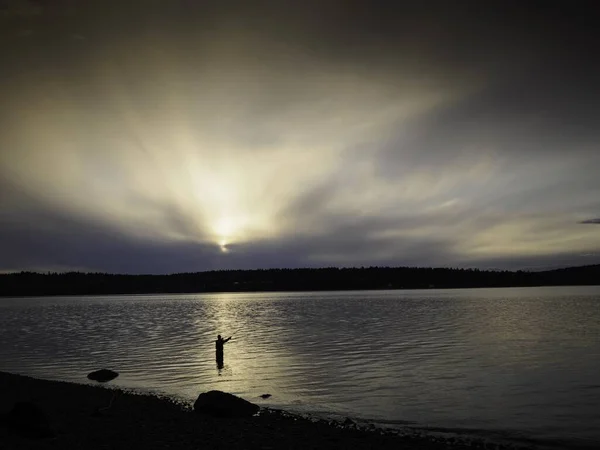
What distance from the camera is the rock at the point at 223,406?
21181mm

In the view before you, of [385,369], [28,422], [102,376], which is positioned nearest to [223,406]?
[28,422]

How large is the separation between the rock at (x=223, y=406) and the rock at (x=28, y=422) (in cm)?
647

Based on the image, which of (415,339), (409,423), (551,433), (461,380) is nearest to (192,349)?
(415,339)

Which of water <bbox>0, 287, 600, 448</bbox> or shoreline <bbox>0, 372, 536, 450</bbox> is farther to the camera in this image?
water <bbox>0, 287, 600, 448</bbox>

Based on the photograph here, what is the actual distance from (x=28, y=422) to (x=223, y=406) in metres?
7.63

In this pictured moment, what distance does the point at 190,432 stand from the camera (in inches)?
703

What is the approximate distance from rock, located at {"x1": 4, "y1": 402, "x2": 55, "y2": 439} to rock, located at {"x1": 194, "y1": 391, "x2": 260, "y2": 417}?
6.47m

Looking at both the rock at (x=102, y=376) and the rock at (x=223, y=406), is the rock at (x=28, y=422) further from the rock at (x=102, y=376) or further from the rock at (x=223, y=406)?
the rock at (x=102, y=376)

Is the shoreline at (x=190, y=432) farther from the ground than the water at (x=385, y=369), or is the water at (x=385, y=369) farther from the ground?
the shoreline at (x=190, y=432)

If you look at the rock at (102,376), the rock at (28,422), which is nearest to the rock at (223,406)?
the rock at (28,422)

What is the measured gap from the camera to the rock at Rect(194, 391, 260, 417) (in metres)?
21.2

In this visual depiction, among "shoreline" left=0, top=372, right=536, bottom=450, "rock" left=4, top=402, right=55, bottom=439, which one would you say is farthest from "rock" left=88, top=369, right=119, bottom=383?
"rock" left=4, top=402, right=55, bottom=439

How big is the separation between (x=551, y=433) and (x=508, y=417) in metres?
2.42

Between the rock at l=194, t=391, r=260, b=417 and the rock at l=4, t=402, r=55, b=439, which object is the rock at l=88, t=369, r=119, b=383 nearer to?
the rock at l=194, t=391, r=260, b=417
